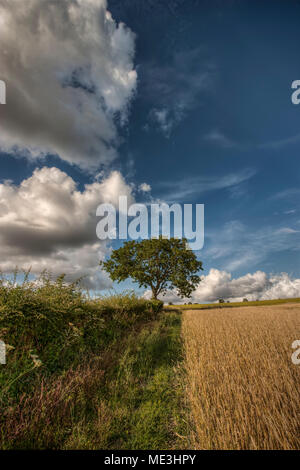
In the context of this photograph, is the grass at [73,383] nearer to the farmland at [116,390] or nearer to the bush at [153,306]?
the farmland at [116,390]

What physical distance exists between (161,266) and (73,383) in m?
29.1

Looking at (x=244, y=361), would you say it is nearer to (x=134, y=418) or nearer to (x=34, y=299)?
(x=134, y=418)

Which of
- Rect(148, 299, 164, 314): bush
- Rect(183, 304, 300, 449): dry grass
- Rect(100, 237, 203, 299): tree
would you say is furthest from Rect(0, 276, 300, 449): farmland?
Rect(100, 237, 203, 299): tree

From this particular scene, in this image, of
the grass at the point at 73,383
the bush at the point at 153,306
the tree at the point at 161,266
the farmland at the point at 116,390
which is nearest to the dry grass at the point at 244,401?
the farmland at the point at 116,390

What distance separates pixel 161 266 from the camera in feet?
108

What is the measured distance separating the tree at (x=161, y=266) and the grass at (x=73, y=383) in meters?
24.6

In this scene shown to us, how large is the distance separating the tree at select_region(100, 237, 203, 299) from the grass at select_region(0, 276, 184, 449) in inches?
967

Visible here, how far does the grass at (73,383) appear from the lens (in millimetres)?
2967

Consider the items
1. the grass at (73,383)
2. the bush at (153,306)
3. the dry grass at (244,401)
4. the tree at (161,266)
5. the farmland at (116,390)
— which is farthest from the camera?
the tree at (161,266)

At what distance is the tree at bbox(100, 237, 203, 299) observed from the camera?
3222 cm

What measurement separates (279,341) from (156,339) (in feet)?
15.3

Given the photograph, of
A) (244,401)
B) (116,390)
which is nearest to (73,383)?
(116,390)

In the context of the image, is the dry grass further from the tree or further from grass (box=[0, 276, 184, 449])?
the tree

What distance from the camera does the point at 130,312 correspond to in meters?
11.6
